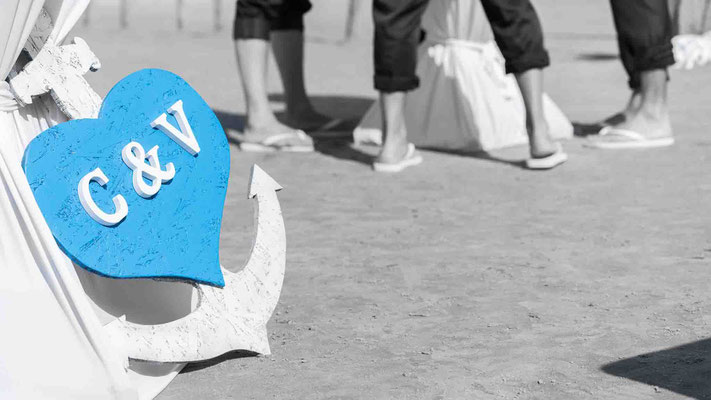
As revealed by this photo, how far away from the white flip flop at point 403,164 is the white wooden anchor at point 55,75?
2.38m

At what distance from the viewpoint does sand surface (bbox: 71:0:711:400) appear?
9.62 feet

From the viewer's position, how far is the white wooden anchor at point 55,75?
2.85 m

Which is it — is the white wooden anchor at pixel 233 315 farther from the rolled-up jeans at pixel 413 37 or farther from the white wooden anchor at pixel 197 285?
the rolled-up jeans at pixel 413 37

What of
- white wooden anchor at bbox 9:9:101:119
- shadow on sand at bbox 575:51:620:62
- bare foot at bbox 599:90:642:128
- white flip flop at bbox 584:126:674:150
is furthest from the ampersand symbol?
shadow on sand at bbox 575:51:620:62

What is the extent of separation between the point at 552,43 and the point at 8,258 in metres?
7.20

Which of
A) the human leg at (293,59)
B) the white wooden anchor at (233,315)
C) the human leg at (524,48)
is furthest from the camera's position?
the human leg at (293,59)

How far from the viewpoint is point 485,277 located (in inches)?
147

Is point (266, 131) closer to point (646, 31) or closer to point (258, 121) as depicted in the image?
point (258, 121)

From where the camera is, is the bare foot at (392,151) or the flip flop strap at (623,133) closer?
the bare foot at (392,151)

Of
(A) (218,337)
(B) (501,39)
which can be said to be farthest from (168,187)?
(B) (501,39)

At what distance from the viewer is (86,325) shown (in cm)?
265

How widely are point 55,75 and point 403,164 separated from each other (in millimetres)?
2560

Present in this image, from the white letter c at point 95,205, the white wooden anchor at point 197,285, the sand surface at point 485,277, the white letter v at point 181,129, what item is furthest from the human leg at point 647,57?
the white letter c at point 95,205

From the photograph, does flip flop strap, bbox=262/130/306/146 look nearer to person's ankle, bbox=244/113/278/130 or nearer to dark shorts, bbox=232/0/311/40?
person's ankle, bbox=244/113/278/130
